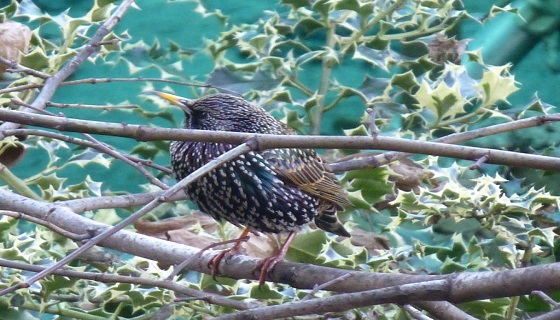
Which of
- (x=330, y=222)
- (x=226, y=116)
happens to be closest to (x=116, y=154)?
(x=226, y=116)

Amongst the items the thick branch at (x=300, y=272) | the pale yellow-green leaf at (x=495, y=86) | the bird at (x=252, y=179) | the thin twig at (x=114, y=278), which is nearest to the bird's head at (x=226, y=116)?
the bird at (x=252, y=179)

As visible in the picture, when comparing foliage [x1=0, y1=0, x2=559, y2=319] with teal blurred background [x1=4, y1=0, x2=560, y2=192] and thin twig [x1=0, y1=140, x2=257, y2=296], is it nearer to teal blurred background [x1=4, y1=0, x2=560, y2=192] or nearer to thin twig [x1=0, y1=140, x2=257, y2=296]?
teal blurred background [x1=4, y1=0, x2=560, y2=192]

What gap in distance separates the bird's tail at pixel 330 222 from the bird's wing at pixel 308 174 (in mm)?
41

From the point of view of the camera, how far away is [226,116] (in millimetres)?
2895

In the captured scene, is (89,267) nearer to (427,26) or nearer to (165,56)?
(165,56)

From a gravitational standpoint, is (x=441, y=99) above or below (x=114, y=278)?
below

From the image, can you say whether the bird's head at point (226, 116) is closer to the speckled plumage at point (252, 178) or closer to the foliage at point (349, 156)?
the speckled plumage at point (252, 178)

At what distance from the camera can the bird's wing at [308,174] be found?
9.20 feet

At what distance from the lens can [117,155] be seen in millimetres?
2248

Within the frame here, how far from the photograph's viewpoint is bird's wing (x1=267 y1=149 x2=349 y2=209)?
2.80m

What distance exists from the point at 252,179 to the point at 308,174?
0.78 ft

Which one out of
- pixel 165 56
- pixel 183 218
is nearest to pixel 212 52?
pixel 165 56

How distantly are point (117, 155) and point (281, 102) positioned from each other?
1.37 metres

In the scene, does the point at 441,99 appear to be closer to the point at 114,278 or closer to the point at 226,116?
the point at 226,116
